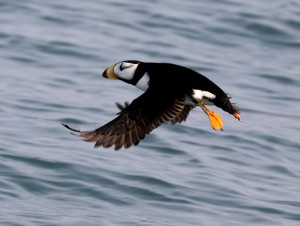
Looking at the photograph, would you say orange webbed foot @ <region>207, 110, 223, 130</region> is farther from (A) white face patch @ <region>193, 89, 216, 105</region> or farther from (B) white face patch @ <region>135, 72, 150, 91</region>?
(B) white face patch @ <region>135, 72, 150, 91</region>

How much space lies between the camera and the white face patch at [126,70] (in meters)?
5.98

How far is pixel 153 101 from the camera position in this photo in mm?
5746

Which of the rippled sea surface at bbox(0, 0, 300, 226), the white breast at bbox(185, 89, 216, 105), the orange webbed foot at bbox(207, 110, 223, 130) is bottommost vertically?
the rippled sea surface at bbox(0, 0, 300, 226)

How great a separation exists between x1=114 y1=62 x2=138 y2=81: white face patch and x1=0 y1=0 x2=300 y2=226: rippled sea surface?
35.1 inches

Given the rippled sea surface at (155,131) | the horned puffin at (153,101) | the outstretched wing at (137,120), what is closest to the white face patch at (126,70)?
the horned puffin at (153,101)

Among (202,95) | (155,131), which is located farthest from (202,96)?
(155,131)

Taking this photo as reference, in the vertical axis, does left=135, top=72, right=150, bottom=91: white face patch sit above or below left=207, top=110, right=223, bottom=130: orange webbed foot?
above

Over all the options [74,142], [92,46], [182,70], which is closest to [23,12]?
[92,46]

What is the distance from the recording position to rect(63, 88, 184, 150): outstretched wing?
5652 mm

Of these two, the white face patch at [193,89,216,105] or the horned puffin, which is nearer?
the horned puffin

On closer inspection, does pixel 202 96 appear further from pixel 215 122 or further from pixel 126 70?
pixel 126 70

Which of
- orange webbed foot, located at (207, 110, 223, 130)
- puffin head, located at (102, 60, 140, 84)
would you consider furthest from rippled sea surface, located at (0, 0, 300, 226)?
puffin head, located at (102, 60, 140, 84)

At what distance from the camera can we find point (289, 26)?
11.8 meters

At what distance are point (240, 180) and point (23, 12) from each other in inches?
179
